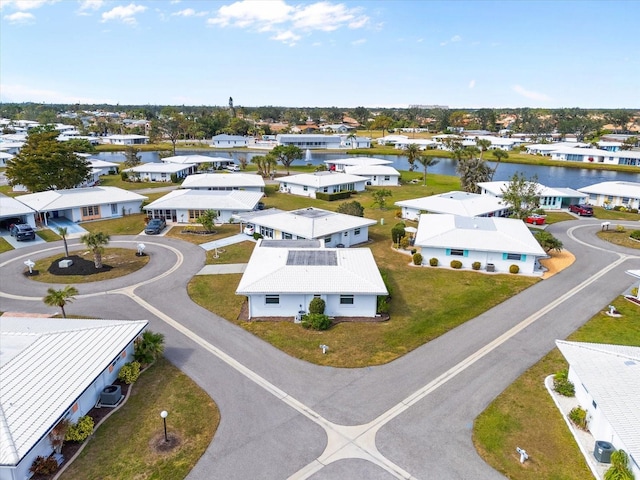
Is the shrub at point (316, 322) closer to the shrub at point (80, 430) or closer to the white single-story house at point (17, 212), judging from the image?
the shrub at point (80, 430)

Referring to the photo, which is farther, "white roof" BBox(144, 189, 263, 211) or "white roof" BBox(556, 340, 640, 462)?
"white roof" BBox(144, 189, 263, 211)

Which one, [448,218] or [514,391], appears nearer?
[514,391]

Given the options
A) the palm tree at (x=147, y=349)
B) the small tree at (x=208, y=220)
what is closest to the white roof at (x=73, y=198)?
the small tree at (x=208, y=220)

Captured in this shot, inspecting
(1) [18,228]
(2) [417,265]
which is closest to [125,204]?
(1) [18,228]

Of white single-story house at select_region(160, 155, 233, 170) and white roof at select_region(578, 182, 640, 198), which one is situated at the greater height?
white single-story house at select_region(160, 155, 233, 170)

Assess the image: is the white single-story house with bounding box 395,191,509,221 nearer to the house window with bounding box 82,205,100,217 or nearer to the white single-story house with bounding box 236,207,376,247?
the white single-story house with bounding box 236,207,376,247

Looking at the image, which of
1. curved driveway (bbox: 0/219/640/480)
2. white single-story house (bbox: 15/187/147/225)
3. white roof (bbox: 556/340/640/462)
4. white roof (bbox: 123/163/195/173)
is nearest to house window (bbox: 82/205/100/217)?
white single-story house (bbox: 15/187/147/225)

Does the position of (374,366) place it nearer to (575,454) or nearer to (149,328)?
(575,454)
